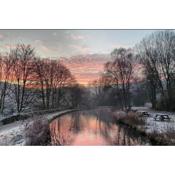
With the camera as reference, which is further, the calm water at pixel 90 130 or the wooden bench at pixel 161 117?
the wooden bench at pixel 161 117

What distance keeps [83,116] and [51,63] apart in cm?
169

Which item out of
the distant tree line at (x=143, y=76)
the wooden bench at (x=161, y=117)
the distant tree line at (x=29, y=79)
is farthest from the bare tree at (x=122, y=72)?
the distant tree line at (x=29, y=79)

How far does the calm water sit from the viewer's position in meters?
6.76

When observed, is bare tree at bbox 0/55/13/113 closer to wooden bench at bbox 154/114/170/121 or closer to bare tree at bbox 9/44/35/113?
bare tree at bbox 9/44/35/113

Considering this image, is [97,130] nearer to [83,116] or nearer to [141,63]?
[83,116]

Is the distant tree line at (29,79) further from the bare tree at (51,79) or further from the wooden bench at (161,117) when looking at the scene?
the wooden bench at (161,117)

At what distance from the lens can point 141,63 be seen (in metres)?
7.29

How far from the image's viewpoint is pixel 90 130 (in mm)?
7395

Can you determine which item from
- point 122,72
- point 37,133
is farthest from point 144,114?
point 37,133

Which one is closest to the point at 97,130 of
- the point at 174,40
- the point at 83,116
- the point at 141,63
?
the point at 83,116

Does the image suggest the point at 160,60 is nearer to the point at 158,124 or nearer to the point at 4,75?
the point at 158,124

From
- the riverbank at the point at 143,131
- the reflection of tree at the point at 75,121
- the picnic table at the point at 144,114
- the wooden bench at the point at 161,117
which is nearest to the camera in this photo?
the riverbank at the point at 143,131

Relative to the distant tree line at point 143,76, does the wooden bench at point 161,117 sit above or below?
below

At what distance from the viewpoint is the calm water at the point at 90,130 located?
22.2 feet
